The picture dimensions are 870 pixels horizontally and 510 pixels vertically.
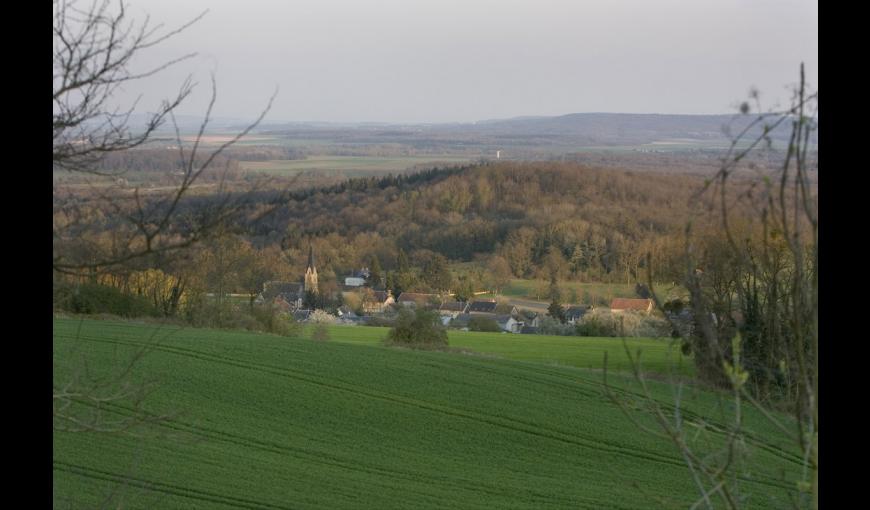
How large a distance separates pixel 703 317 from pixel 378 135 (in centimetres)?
1926

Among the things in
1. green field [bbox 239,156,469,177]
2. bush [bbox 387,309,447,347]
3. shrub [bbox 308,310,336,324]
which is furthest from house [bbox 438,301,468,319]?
bush [bbox 387,309,447,347]

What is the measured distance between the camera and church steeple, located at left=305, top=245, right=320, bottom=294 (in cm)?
1875

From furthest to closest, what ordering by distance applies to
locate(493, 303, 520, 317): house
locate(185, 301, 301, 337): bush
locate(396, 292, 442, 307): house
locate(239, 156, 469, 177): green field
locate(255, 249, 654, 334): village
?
locate(493, 303, 520, 317): house, locate(396, 292, 442, 307): house, locate(255, 249, 654, 334): village, locate(185, 301, 301, 337): bush, locate(239, 156, 469, 177): green field

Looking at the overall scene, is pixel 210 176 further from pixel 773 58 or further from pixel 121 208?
pixel 773 58

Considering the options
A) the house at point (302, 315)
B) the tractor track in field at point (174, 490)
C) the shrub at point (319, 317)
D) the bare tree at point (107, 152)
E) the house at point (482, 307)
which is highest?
the bare tree at point (107, 152)

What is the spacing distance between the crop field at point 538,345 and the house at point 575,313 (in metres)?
1.13

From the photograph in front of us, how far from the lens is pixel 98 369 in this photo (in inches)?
485

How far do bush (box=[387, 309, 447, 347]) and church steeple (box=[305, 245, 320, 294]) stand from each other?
2.51 metres

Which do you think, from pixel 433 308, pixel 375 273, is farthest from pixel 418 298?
pixel 433 308

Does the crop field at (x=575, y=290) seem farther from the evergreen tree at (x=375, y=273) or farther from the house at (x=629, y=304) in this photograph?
the evergreen tree at (x=375, y=273)

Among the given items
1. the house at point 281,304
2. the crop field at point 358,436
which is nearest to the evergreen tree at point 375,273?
the house at point 281,304

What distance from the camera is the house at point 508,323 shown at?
2259 centimetres

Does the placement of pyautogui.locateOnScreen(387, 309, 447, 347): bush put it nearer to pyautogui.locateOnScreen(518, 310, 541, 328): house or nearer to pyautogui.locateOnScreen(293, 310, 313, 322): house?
pyautogui.locateOnScreen(293, 310, 313, 322): house
